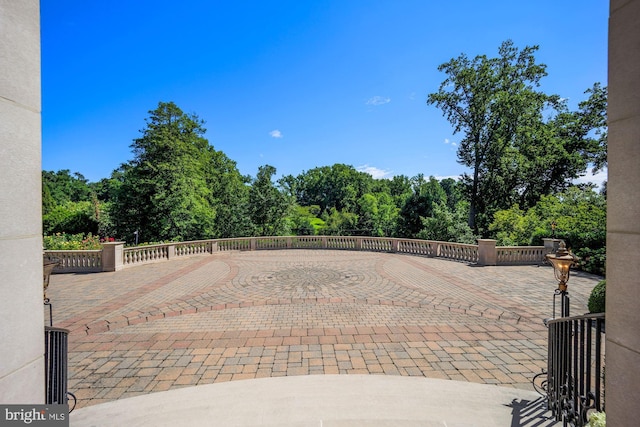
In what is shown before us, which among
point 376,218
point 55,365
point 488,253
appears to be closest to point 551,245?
point 488,253

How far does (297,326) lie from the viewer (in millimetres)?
6527

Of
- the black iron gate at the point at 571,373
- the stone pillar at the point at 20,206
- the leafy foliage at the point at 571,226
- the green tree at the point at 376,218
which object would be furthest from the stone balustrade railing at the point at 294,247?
the stone pillar at the point at 20,206

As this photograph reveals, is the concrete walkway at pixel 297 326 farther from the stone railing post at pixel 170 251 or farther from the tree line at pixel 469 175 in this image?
the tree line at pixel 469 175

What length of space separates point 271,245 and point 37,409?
1895 centimetres

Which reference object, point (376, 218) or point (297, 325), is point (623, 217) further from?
point (376, 218)

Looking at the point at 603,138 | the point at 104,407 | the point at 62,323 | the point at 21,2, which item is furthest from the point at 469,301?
the point at 603,138

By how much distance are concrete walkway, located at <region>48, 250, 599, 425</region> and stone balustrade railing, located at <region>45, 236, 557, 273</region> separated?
1369 mm

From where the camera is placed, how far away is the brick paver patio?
4668 mm

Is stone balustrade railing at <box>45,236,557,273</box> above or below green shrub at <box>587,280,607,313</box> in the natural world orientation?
below

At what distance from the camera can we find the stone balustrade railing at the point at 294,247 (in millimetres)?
12930

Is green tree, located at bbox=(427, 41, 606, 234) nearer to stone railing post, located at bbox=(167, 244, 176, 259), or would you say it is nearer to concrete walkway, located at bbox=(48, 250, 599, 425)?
concrete walkway, located at bbox=(48, 250, 599, 425)

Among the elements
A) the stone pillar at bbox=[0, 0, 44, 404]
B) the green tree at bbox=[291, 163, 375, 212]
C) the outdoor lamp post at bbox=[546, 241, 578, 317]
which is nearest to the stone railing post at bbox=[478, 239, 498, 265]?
the outdoor lamp post at bbox=[546, 241, 578, 317]

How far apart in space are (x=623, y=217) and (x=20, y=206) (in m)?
4.57

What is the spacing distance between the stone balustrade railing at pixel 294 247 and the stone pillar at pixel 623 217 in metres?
13.8
